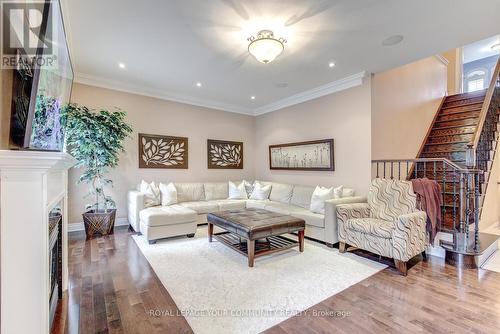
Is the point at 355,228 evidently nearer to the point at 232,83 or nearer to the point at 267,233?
the point at 267,233

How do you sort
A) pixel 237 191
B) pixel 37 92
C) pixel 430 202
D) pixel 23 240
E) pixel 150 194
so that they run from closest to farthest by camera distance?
1. pixel 23 240
2. pixel 37 92
3. pixel 430 202
4. pixel 150 194
5. pixel 237 191

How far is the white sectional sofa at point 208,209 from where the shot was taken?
368 cm

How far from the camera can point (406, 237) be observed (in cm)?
272

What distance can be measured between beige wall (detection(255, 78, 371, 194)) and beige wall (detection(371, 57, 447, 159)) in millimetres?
188

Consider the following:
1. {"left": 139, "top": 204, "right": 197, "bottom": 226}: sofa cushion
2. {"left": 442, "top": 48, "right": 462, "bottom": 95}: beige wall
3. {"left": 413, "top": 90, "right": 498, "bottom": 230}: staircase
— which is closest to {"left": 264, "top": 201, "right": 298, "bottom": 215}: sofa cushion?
{"left": 139, "top": 204, "right": 197, "bottom": 226}: sofa cushion

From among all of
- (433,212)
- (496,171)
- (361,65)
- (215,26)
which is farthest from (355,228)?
(496,171)

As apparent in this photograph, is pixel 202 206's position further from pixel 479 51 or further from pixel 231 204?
pixel 479 51

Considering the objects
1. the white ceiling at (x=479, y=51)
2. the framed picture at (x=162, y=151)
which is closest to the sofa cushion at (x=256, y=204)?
the framed picture at (x=162, y=151)

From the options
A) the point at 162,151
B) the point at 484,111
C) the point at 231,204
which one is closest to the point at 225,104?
the point at 162,151

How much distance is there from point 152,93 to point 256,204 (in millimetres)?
3190

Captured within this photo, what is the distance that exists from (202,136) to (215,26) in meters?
3.29

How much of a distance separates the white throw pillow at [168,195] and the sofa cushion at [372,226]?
3.07 meters

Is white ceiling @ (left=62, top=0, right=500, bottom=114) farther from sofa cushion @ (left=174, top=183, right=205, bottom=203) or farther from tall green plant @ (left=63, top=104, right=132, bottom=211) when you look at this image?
sofa cushion @ (left=174, top=183, right=205, bottom=203)

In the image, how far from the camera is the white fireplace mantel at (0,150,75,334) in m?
1.10
